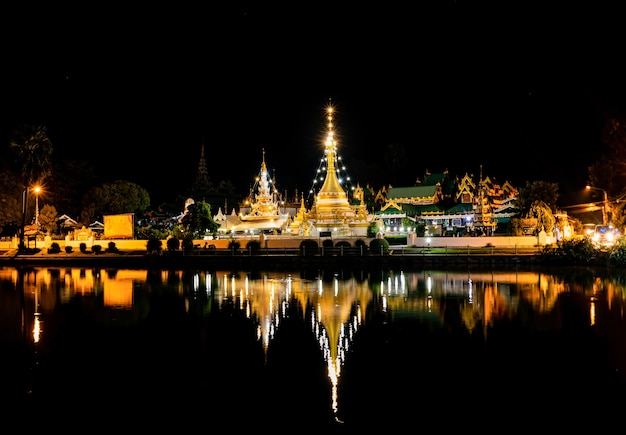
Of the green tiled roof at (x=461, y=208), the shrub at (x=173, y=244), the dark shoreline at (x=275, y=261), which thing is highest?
the green tiled roof at (x=461, y=208)

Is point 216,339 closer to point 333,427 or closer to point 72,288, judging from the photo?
point 333,427

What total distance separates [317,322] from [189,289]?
336 inches

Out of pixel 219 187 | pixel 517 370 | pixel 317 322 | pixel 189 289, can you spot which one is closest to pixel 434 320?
pixel 317 322

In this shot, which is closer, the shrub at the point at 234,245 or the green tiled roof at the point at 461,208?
the shrub at the point at 234,245

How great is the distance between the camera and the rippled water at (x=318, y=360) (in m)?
7.14

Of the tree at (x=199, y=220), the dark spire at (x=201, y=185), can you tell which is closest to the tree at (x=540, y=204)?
the tree at (x=199, y=220)

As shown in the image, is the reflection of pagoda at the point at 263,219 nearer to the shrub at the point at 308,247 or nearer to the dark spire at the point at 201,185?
the shrub at the point at 308,247

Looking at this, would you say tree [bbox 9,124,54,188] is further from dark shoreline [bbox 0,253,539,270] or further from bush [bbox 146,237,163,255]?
bush [bbox 146,237,163,255]

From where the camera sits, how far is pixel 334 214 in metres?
39.9

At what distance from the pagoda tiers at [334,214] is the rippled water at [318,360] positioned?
20991 mm

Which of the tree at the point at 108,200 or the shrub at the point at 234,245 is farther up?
the tree at the point at 108,200

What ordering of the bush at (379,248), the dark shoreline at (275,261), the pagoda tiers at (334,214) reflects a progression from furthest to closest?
1. the pagoda tiers at (334,214)
2. the bush at (379,248)
3. the dark shoreline at (275,261)

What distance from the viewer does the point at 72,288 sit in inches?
826

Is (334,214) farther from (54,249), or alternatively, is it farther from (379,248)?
(54,249)
